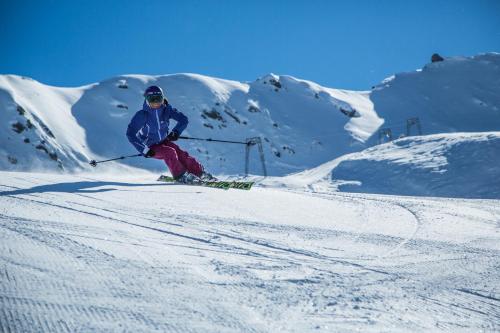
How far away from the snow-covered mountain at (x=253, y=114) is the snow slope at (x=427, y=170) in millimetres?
23289

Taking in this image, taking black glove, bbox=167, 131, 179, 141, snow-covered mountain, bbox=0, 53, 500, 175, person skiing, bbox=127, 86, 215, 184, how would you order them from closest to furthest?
person skiing, bbox=127, 86, 215, 184 < black glove, bbox=167, 131, 179, 141 < snow-covered mountain, bbox=0, 53, 500, 175

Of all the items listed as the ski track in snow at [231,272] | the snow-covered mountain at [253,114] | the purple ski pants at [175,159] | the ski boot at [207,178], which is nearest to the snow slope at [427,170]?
the ski boot at [207,178]

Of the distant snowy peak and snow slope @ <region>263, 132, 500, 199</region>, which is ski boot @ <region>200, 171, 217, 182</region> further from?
the distant snowy peak

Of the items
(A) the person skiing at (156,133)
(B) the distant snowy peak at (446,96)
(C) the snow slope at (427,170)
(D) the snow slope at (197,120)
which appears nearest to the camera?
(A) the person skiing at (156,133)

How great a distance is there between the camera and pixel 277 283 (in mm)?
1753

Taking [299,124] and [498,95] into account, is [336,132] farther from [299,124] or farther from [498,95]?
[498,95]

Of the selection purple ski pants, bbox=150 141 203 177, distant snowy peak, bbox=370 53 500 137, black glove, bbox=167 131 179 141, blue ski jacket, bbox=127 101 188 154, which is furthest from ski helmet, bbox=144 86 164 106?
distant snowy peak, bbox=370 53 500 137

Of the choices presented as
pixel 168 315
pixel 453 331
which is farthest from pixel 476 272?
pixel 168 315

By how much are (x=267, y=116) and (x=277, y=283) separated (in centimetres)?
5120

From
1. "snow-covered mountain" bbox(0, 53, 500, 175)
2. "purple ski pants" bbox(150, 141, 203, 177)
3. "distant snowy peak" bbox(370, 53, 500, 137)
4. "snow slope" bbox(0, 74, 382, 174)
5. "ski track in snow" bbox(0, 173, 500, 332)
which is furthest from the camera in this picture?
"distant snowy peak" bbox(370, 53, 500, 137)

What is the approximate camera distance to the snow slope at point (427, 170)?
11.8m

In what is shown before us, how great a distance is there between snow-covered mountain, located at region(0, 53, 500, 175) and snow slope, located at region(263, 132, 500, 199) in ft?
76.4

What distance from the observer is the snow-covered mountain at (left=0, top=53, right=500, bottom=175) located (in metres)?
34.8

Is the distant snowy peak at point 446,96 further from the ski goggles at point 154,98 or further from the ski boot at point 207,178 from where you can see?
the ski goggles at point 154,98
